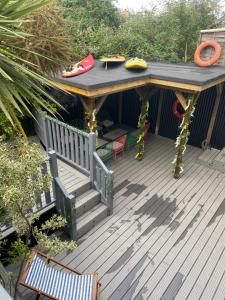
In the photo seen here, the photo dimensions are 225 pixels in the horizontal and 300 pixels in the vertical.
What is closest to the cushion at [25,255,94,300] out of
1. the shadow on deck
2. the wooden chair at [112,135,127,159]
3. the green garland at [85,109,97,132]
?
the shadow on deck

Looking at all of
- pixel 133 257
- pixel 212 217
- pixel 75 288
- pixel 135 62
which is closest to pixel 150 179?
pixel 212 217

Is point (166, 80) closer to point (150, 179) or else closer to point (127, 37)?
point (150, 179)

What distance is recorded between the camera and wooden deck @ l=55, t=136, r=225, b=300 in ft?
14.0

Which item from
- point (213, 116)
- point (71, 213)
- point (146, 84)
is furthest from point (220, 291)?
point (213, 116)

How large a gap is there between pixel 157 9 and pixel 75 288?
60.5 feet

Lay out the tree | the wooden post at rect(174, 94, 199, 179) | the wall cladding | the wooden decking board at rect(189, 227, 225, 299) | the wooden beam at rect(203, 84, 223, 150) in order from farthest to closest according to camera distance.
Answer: the wall cladding
the wooden beam at rect(203, 84, 223, 150)
the wooden post at rect(174, 94, 199, 179)
the wooden decking board at rect(189, 227, 225, 299)
the tree

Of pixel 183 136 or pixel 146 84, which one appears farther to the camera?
pixel 146 84

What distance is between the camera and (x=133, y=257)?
4.79 metres

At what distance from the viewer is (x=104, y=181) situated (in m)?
5.46

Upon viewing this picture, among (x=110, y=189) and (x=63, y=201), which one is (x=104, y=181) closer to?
(x=110, y=189)

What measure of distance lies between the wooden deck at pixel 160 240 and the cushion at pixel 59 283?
20.3 inches

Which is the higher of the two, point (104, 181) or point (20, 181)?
point (20, 181)

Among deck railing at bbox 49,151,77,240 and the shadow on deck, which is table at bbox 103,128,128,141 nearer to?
the shadow on deck

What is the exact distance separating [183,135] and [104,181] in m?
2.92
